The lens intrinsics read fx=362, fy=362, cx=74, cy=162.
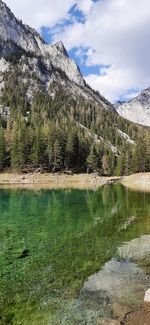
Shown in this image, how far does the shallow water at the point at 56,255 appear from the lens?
1874 cm

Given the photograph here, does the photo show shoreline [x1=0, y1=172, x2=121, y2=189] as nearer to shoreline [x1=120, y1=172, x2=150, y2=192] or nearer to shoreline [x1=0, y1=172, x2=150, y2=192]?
shoreline [x1=0, y1=172, x2=150, y2=192]

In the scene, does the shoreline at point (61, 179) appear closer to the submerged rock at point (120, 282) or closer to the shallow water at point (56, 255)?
the shallow water at point (56, 255)

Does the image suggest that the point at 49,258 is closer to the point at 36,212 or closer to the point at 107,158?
the point at 36,212

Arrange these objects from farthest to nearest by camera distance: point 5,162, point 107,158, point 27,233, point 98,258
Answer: point 107,158 → point 5,162 → point 27,233 → point 98,258

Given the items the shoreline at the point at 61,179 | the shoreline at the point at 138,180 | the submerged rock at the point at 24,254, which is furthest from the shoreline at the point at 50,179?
the submerged rock at the point at 24,254

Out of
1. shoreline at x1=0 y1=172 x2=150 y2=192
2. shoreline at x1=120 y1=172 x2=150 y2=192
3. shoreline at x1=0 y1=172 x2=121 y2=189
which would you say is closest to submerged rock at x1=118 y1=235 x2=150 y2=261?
shoreline at x1=120 y1=172 x2=150 y2=192

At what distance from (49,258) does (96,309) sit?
10858mm

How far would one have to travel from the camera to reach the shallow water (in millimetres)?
18744

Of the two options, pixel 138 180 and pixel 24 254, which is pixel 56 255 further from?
pixel 138 180

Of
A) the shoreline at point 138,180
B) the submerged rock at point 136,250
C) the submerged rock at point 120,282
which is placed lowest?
the submerged rock at point 120,282

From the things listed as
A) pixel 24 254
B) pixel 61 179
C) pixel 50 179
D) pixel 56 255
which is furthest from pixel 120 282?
pixel 50 179

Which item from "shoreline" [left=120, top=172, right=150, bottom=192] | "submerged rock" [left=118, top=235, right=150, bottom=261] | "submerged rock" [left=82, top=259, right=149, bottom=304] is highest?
"shoreline" [left=120, top=172, right=150, bottom=192]

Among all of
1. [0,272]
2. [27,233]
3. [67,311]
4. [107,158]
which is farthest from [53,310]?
[107,158]

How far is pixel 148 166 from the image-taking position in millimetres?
154500
